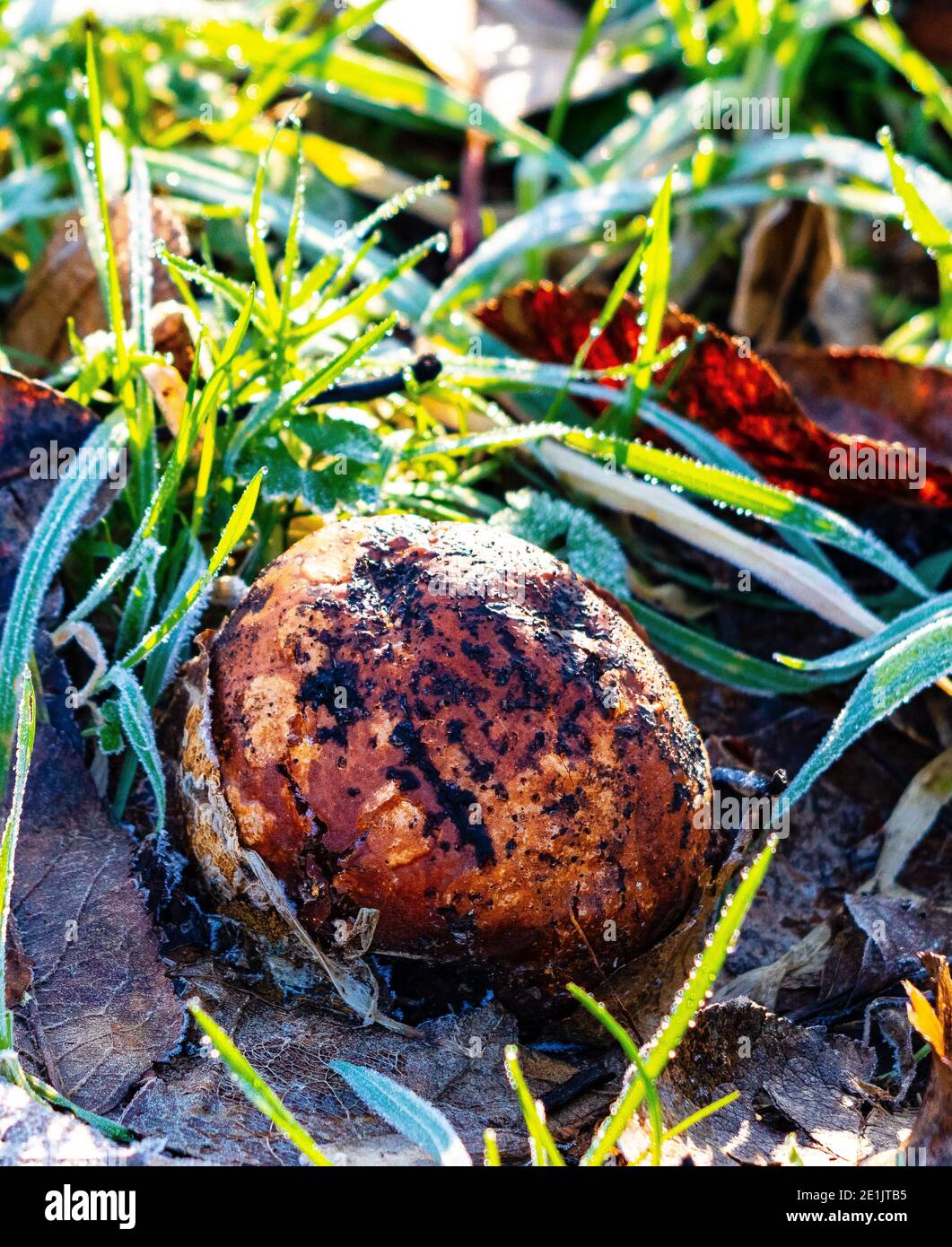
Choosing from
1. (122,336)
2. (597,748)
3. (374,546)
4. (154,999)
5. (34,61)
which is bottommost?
(154,999)

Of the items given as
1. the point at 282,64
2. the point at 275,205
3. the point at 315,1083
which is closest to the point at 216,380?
the point at 315,1083

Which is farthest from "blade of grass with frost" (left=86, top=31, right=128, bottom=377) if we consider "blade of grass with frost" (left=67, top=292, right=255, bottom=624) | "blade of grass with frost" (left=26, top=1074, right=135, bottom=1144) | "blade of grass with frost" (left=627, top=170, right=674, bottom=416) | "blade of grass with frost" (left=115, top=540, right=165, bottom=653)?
"blade of grass with frost" (left=26, top=1074, right=135, bottom=1144)

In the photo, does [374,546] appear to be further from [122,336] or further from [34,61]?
[34,61]

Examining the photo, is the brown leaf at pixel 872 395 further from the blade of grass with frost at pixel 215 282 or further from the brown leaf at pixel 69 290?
the brown leaf at pixel 69 290

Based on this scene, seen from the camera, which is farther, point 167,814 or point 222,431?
point 222,431

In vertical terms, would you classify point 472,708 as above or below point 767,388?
below

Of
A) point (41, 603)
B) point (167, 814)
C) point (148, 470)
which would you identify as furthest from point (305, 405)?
point (167, 814)

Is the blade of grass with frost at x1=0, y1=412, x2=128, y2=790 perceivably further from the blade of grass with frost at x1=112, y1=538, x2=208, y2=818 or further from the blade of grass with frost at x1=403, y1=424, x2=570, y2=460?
the blade of grass with frost at x1=403, y1=424, x2=570, y2=460
